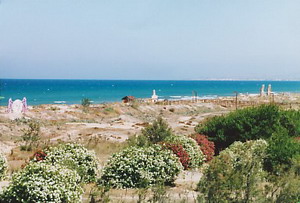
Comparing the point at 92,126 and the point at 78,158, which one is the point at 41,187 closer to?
the point at 78,158

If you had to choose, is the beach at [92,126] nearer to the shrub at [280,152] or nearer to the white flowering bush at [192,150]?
the white flowering bush at [192,150]

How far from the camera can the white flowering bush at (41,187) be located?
6.59 m

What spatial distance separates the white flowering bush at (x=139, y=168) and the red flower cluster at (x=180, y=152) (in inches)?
44.2

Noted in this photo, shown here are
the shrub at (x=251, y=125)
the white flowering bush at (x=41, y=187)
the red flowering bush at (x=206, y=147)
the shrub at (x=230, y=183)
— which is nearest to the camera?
the shrub at (x=230, y=183)

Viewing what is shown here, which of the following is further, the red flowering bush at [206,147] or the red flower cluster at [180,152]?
the red flowering bush at [206,147]

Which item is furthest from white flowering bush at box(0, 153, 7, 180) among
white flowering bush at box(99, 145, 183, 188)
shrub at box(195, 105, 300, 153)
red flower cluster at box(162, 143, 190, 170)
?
shrub at box(195, 105, 300, 153)

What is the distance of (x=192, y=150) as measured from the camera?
1263cm

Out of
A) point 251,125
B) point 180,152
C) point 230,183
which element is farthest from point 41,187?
point 251,125

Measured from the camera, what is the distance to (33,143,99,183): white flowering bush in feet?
31.6

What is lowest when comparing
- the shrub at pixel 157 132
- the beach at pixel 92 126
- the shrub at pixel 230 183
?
the beach at pixel 92 126

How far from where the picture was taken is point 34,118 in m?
32.8

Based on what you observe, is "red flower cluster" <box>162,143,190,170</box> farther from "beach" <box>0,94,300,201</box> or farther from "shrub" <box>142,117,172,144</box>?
"shrub" <box>142,117,172,144</box>

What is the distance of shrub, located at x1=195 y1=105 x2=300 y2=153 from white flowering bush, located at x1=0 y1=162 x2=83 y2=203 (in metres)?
9.92

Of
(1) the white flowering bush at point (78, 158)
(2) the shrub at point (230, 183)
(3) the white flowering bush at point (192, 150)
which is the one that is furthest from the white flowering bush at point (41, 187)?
(3) the white flowering bush at point (192, 150)
